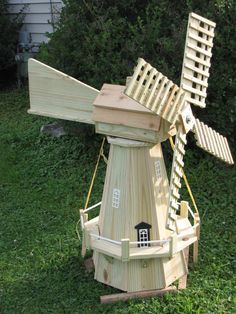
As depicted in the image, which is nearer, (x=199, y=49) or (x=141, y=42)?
(x=199, y=49)

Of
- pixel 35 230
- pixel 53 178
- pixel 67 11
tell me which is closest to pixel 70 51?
pixel 67 11

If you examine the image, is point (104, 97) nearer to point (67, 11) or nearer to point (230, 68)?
point (230, 68)

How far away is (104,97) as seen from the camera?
3.75 meters

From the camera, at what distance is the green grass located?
429 centimetres

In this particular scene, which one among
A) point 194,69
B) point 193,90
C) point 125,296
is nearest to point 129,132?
point 193,90

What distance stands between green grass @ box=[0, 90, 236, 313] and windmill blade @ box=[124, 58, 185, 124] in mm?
1769

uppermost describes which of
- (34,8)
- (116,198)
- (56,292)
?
(34,8)

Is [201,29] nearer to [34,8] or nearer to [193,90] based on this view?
[193,90]

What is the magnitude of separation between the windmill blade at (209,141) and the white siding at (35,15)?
7195mm

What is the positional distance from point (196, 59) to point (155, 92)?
70 centimetres

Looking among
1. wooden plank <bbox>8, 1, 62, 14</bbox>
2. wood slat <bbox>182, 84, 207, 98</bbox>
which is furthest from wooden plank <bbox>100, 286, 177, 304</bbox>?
wooden plank <bbox>8, 1, 62, 14</bbox>

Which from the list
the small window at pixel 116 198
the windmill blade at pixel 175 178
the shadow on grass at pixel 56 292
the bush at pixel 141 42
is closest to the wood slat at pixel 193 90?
the windmill blade at pixel 175 178

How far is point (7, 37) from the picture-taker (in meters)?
10.5

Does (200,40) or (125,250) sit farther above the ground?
(200,40)
